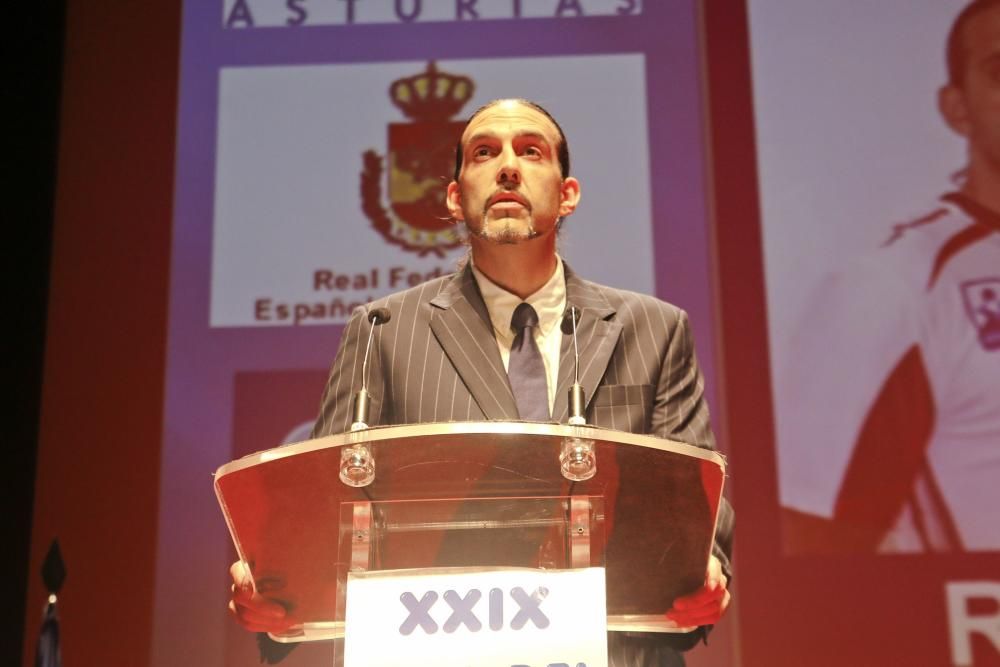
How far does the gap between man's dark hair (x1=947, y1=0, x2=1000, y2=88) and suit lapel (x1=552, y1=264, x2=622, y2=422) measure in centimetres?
192

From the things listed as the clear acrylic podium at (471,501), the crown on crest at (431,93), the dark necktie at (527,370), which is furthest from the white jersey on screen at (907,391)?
the clear acrylic podium at (471,501)

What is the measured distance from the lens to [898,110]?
3410mm

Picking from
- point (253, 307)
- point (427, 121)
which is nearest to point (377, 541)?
point (253, 307)

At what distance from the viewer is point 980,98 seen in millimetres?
3396

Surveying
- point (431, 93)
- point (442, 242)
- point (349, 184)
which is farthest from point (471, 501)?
point (431, 93)

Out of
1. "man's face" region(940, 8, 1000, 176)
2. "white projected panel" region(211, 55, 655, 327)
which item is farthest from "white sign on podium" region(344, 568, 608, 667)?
"man's face" region(940, 8, 1000, 176)

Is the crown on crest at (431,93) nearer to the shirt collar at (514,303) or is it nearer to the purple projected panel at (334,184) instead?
the purple projected panel at (334,184)

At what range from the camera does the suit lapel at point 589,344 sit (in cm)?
190

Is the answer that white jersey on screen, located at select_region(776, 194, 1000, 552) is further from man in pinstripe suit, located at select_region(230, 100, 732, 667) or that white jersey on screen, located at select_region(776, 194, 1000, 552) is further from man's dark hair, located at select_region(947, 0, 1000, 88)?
man in pinstripe suit, located at select_region(230, 100, 732, 667)

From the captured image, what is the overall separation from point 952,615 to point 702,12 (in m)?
1.99

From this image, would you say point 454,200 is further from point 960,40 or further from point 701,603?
point 960,40

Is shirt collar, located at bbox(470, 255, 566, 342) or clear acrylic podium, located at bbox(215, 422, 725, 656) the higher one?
shirt collar, located at bbox(470, 255, 566, 342)

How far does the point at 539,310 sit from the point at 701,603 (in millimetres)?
838

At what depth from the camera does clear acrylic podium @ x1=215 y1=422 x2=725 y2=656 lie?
1.23 meters
